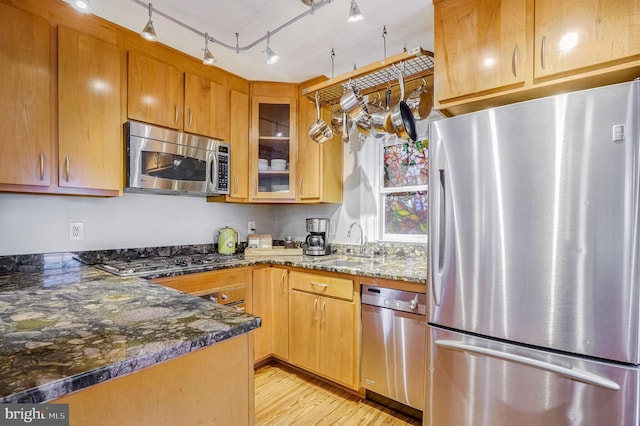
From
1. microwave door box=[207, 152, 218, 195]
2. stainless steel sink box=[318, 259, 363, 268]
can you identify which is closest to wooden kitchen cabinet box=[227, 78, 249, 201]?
microwave door box=[207, 152, 218, 195]

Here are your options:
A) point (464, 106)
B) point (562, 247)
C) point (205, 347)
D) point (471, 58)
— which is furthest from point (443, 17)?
point (205, 347)

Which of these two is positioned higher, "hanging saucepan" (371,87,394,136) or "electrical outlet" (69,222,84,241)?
"hanging saucepan" (371,87,394,136)

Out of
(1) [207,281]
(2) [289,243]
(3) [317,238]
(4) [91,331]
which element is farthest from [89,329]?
(2) [289,243]

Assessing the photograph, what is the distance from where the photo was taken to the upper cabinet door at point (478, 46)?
4.56 feet

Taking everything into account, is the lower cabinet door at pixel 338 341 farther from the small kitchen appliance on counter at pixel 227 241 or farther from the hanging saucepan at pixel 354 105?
the hanging saucepan at pixel 354 105

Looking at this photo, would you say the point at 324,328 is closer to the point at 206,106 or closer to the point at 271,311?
the point at 271,311

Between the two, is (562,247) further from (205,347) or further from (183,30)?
(183,30)

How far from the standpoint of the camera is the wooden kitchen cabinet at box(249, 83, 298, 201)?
2.66 m

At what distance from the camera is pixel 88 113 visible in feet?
5.90

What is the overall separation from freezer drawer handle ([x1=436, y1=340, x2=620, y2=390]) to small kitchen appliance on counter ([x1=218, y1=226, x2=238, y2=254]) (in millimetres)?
1909

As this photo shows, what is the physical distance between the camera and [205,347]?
810 millimetres

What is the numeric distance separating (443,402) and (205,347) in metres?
1.16

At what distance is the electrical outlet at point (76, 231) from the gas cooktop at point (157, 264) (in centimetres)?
21

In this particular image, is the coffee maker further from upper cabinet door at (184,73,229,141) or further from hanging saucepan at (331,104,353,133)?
upper cabinet door at (184,73,229,141)
